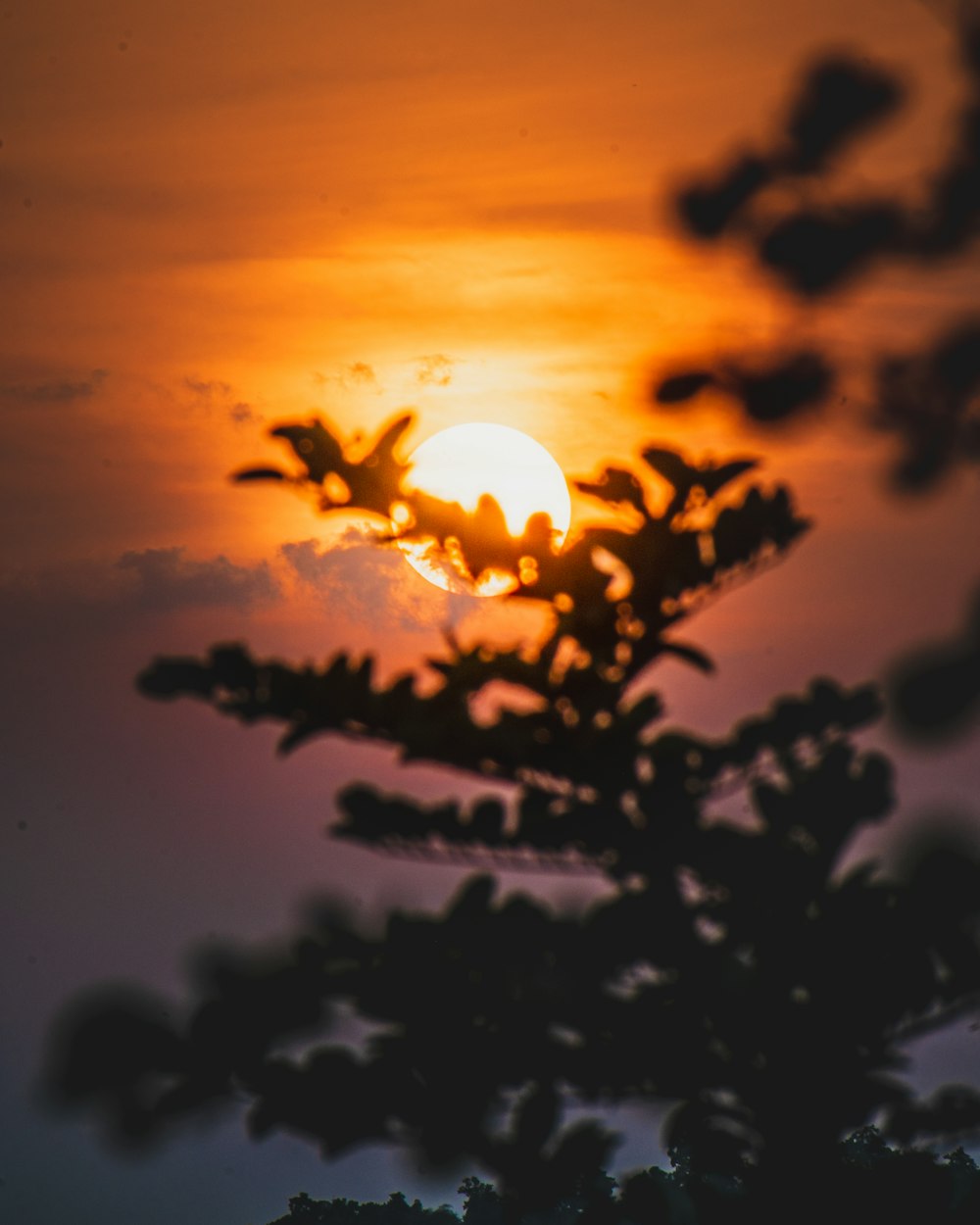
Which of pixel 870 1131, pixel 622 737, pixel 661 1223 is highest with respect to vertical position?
pixel 870 1131

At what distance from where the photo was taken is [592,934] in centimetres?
613

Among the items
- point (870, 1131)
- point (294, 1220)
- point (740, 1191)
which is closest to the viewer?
point (740, 1191)

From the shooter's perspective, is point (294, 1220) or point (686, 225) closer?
point (686, 225)

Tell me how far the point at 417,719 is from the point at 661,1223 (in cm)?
319

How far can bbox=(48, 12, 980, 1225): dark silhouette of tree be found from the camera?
6.05 m

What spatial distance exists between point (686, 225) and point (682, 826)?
3589 millimetres

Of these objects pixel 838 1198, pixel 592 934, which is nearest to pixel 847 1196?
pixel 838 1198

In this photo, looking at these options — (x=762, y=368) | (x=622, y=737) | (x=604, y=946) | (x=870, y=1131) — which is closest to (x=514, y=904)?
(x=604, y=946)

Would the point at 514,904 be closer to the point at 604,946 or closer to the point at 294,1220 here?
the point at 604,946

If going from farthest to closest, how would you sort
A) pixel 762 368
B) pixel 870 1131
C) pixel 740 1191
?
pixel 870 1131
pixel 740 1191
pixel 762 368

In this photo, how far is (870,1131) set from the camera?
14.9m

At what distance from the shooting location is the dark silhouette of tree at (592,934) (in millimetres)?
6051

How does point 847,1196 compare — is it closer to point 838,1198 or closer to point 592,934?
point 838,1198

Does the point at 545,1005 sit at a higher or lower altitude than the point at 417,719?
lower
